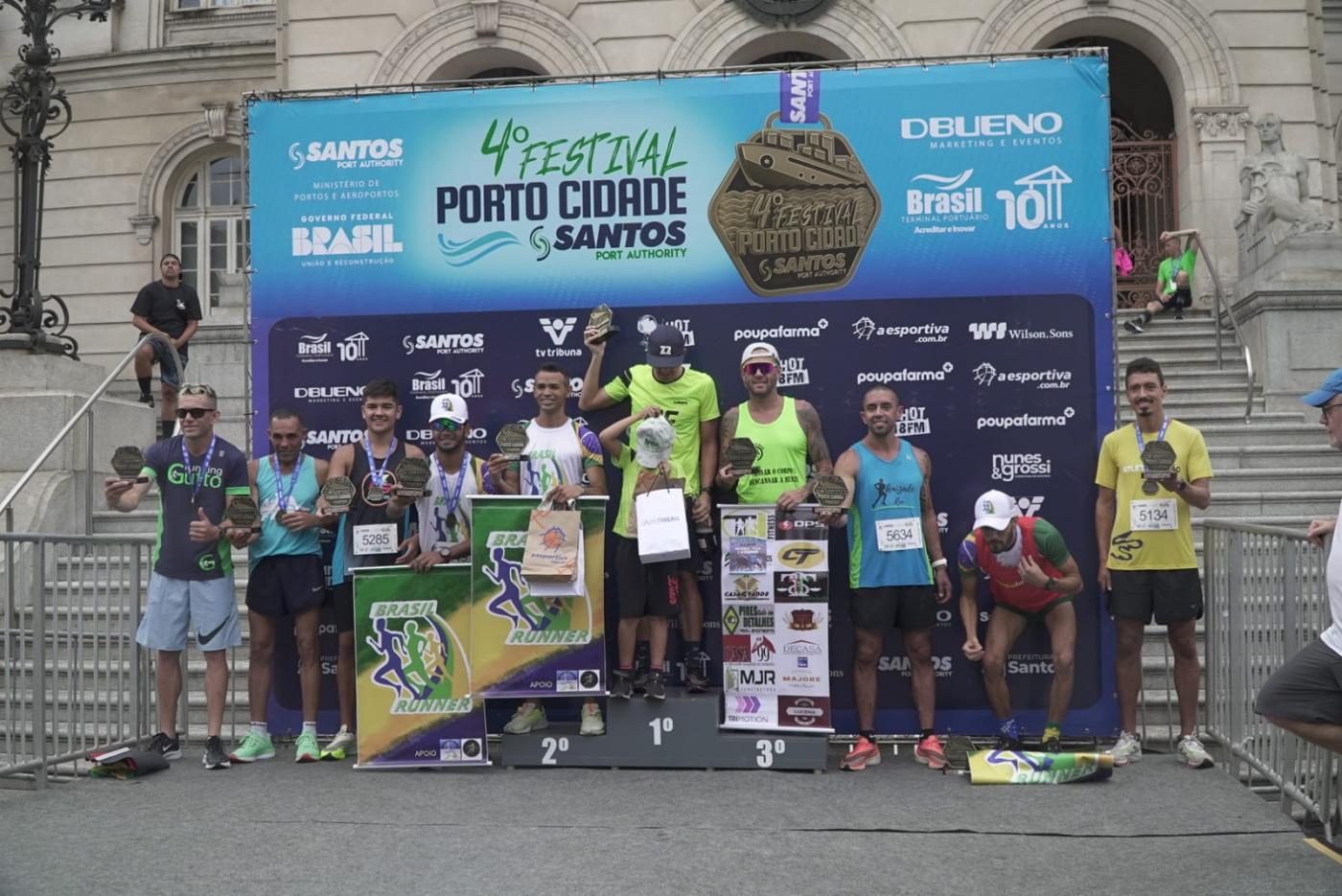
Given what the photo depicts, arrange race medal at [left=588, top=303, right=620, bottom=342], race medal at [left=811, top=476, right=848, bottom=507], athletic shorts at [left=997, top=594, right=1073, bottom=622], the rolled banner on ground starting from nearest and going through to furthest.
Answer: the rolled banner on ground → race medal at [left=811, top=476, right=848, bottom=507] → athletic shorts at [left=997, top=594, right=1073, bottom=622] → race medal at [left=588, top=303, right=620, bottom=342]

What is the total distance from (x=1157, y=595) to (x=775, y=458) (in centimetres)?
222

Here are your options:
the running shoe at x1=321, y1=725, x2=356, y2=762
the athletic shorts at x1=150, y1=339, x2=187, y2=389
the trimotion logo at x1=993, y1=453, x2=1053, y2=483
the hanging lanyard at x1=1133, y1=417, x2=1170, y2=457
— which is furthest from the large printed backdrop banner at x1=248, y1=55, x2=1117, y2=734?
the athletic shorts at x1=150, y1=339, x2=187, y2=389

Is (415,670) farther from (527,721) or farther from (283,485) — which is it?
(283,485)

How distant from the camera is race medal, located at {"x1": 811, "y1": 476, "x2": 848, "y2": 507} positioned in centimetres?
720

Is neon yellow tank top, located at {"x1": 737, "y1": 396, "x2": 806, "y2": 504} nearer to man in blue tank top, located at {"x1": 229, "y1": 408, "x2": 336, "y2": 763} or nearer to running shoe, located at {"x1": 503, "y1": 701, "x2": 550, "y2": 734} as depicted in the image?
running shoe, located at {"x1": 503, "y1": 701, "x2": 550, "y2": 734}

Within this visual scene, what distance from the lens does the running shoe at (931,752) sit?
23.8 feet

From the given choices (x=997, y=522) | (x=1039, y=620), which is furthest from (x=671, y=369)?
(x=1039, y=620)

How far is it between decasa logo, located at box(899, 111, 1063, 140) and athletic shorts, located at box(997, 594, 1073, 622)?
9.04ft

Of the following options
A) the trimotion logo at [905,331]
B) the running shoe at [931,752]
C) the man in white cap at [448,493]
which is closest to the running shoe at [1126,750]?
the running shoe at [931,752]

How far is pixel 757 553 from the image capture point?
294 inches

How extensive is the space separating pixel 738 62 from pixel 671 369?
11.7m

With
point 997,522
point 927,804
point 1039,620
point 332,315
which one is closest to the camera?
point 927,804

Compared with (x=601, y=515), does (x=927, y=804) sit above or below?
below

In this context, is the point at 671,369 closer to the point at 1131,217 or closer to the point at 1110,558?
the point at 1110,558
